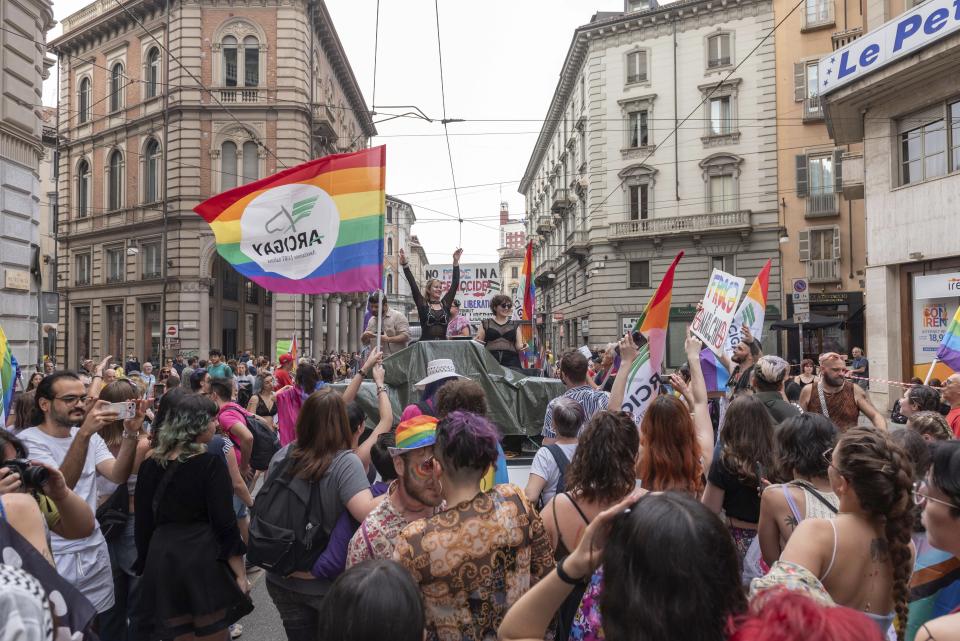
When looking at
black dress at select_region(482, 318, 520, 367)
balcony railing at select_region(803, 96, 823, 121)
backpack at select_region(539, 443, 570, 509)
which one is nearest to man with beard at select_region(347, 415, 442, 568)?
backpack at select_region(539, 443, 570, 509)

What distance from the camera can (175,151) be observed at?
32562 millimetres

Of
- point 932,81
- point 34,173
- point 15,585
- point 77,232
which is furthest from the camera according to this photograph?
point 77,232

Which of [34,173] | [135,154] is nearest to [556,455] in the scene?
[34,173]

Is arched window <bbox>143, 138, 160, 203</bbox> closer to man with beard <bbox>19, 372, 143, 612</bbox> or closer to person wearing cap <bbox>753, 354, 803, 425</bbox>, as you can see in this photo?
man with beard <bbox>19, 372, 143, 612</bbox>

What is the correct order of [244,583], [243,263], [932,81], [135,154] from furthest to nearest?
[135,154] < [932,81] < [243,263] < [244,583]

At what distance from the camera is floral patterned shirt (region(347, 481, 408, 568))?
9.53 feet

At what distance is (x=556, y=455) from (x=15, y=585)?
108 inches

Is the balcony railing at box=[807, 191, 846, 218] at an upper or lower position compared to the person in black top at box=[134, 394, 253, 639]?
upper

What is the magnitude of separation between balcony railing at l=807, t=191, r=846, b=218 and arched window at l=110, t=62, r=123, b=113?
33910mm

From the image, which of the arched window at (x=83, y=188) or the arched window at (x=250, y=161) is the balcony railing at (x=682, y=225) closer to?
the arched window at (x=250, y=161)

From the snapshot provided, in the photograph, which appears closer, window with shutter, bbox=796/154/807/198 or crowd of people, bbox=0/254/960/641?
crowd of people, bbox=0/254/960/641

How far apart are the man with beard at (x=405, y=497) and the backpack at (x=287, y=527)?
0.46 metres

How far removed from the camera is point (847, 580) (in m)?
2.45

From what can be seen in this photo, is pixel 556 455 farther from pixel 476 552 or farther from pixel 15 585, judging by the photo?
pixel 15 585
